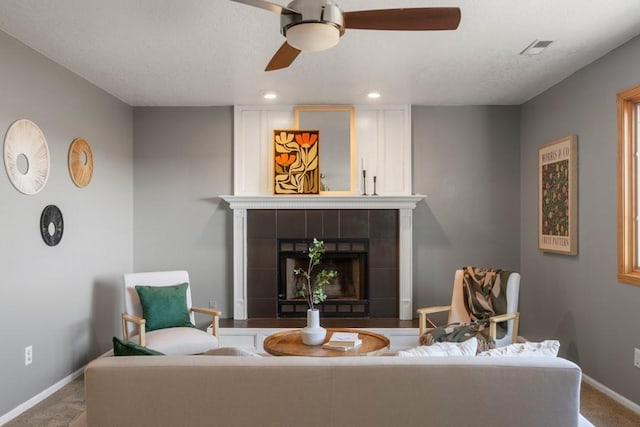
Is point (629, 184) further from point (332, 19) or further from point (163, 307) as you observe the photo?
point (163, 307)

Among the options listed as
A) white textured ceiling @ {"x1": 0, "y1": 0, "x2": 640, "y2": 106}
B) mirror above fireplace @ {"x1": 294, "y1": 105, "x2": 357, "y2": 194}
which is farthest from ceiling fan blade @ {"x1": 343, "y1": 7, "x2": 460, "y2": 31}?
mirror above fireplace @ {"x1": 294, "y1": 105, "x2": 357, "y2": 194}

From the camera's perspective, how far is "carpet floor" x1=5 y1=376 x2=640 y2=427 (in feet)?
10.5

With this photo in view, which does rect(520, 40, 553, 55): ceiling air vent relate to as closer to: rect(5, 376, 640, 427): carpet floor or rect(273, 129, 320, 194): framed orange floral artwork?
rect(273, 129, 320, 194): framed orange floral artwork

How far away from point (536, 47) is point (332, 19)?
2.02 metres

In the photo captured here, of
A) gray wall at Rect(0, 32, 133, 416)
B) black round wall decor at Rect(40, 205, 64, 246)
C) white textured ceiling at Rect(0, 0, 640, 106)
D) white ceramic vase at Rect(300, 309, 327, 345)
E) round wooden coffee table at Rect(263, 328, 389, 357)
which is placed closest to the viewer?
white textured ceiling at Rect(0, 0, 640, 106)

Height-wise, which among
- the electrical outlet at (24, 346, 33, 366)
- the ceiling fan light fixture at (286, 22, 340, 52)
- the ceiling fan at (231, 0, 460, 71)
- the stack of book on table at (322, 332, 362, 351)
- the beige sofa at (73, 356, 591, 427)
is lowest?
the electrical outlet at (24, 346, 33, 366)

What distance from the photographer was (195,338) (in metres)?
3.93

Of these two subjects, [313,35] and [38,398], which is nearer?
[313,35]

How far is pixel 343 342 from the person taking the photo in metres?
3.38

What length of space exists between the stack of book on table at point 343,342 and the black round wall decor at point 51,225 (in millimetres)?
2207

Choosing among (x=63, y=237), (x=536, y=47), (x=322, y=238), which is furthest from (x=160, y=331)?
(x=536, y=47)

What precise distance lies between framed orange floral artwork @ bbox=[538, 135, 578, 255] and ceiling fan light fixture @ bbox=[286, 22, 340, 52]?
109 inches

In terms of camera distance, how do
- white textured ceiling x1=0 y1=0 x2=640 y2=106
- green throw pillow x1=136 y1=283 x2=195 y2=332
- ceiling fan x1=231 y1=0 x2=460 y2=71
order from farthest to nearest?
green throw pillow x1=136 y1=283 x2=195 y2=332, white textured ceiling x1=0 y1=0 x2=640 y2=106, ceiling fan x1=231 y1=0 x2=460 y2=71

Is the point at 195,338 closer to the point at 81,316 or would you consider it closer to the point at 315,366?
the point at 81,316
